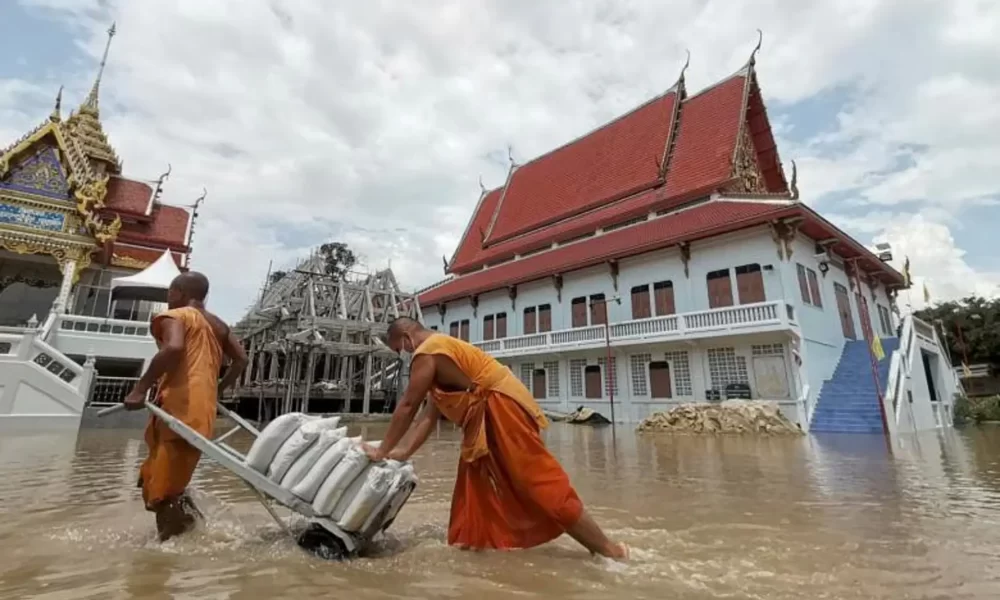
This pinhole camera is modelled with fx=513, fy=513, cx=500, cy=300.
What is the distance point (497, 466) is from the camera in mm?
2805

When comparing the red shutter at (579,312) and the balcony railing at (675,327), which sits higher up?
the red shutter at (579,312)

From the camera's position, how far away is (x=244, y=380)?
24.7 m

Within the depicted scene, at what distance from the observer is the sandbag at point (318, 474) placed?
259cm

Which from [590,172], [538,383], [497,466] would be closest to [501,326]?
[538,383]

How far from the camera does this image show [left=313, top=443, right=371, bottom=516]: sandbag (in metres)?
2.55

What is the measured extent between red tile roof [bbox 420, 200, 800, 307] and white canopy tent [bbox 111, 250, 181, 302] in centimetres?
1123

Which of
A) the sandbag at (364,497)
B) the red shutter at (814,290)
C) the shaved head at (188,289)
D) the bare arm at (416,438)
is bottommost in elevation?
the sandbag at (364,497)

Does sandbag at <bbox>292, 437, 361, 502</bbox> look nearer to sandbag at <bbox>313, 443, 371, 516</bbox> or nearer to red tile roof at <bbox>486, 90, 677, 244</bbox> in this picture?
sandbag at <bbox>313, 443, 371, 516</bbox>

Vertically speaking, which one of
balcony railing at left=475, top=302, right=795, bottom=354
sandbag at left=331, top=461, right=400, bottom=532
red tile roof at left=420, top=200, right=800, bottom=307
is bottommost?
sandbag at left=331, top=461, right=400, bottom=532

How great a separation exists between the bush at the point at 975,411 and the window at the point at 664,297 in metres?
11.1

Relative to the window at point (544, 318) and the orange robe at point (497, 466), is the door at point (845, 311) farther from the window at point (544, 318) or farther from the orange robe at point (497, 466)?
the orange robe at point (497, 466)

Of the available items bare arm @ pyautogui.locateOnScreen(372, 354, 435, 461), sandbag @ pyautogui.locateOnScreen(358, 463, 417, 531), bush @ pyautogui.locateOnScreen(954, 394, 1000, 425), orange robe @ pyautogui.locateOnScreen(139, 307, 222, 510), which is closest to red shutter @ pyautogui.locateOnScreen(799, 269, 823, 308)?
bush @ pyautogui.locateOnScreen(954, 394, 1000, 425)

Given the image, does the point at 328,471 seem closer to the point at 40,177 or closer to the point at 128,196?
the point at 40,177

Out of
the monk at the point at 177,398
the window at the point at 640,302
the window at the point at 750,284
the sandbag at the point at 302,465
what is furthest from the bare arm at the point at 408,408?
the window at the point at 640,302
